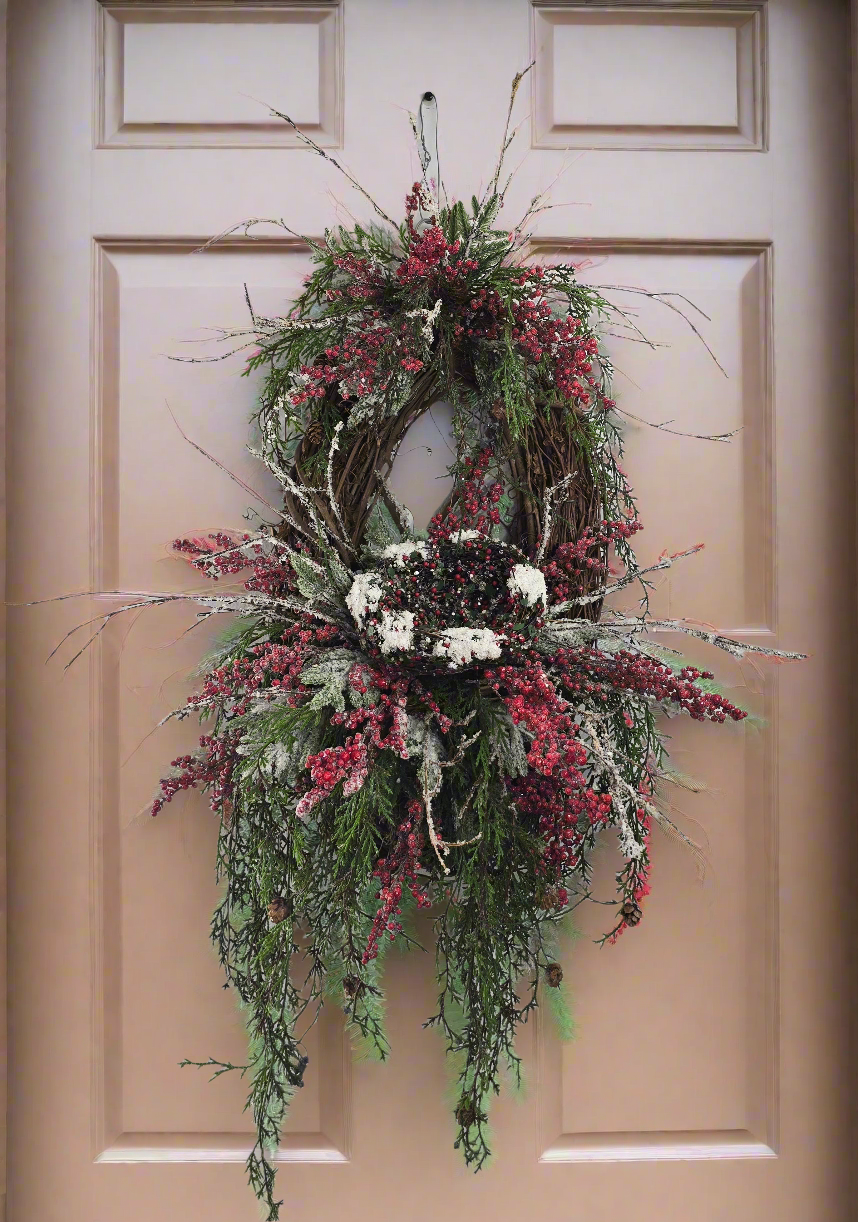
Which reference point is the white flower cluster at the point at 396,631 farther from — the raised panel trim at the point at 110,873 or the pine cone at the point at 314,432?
the raised panel trim at the point at 110,873

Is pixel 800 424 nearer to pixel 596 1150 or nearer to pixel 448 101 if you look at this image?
pixel 448 101

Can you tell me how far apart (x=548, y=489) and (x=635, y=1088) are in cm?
92

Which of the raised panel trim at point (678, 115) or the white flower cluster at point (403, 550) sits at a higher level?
the raised panel trim at point (678, 115)

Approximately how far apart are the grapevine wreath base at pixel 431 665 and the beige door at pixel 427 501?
78mm

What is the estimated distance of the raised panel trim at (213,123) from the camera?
1.08 meters

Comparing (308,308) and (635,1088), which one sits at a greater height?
(308,308)

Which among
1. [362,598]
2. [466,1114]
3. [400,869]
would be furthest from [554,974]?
[362,598]

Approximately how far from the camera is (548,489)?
100 cm

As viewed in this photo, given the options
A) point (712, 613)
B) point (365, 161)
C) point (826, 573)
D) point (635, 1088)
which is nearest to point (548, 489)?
point (712, 613)

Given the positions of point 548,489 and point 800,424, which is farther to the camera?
point 800,424

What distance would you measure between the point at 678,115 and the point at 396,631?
0.93 meters

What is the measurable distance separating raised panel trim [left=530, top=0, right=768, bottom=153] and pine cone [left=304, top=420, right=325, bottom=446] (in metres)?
0.56

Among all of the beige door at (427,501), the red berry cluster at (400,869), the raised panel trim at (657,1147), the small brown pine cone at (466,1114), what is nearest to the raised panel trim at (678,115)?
the beige door at (427,501)

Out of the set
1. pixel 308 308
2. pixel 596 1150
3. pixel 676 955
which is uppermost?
pixel 308 308
